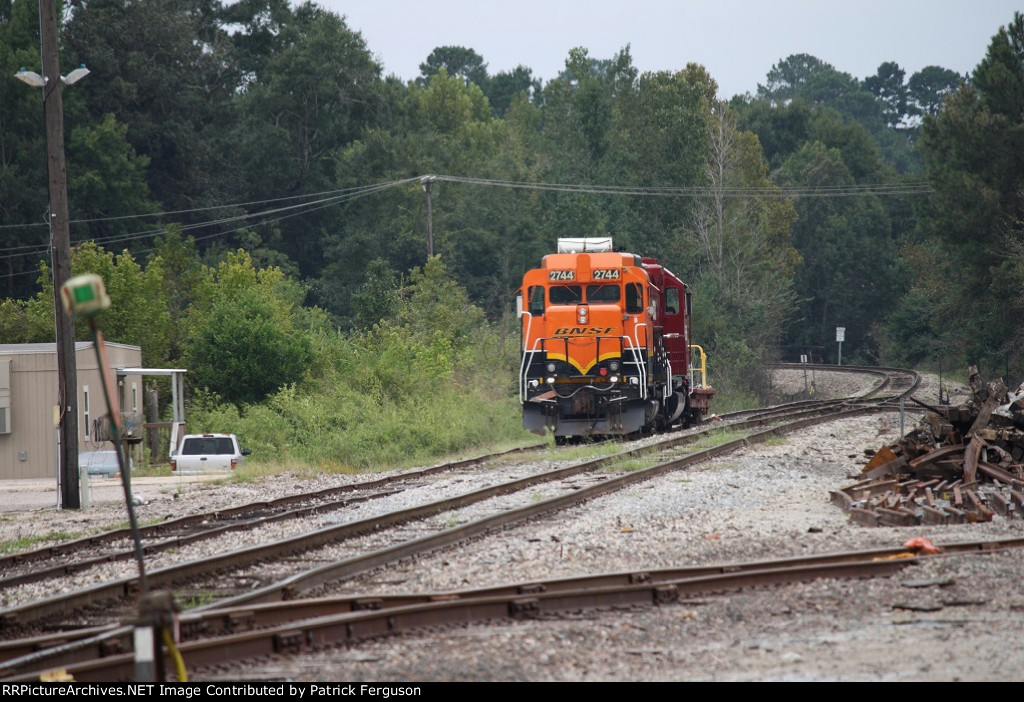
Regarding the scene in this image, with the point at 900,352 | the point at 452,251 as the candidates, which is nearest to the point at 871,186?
the point at 900,352

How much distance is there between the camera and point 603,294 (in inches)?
912

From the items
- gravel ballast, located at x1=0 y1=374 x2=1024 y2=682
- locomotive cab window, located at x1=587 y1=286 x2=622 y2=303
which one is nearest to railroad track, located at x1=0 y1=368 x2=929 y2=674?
gravel ballast, located at x1=0 y1=374 x2=1024 y2=682

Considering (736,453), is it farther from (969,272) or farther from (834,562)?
(969,272)

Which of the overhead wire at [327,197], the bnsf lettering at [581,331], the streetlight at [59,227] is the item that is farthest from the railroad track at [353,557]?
the overhead wire at [327,197]

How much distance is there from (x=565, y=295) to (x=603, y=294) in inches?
31.5

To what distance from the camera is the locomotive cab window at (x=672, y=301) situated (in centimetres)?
2653

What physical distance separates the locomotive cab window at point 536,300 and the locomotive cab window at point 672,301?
405 cm

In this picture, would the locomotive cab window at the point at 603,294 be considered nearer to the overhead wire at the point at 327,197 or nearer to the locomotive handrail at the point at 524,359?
the locomotive handrail at the point at 524,359

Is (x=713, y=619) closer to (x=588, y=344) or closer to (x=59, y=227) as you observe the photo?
(x=59, y=227)

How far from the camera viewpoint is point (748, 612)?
798 cm

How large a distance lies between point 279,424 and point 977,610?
2234cm

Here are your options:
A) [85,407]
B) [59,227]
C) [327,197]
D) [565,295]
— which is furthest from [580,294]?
[327,197]

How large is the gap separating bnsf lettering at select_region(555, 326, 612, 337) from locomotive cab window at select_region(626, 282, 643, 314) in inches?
22.0
